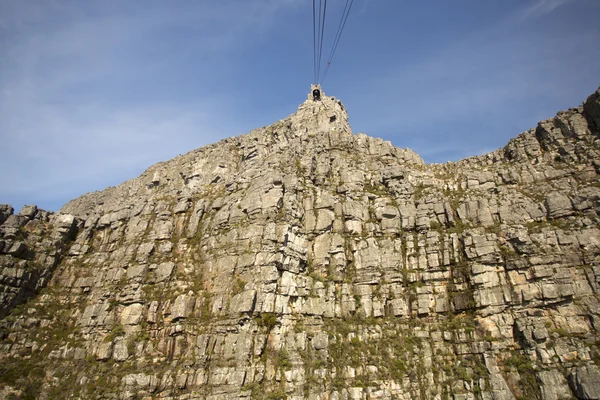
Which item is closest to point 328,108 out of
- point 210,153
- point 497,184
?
point 210,153

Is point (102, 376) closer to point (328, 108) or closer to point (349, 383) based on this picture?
point (349, 383)

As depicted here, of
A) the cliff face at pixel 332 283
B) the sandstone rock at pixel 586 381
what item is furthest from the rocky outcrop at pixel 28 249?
the sandstone rock at pixel 586 381

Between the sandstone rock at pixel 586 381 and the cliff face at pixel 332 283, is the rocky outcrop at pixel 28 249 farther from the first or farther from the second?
the sandstone rock at pixel 586 381

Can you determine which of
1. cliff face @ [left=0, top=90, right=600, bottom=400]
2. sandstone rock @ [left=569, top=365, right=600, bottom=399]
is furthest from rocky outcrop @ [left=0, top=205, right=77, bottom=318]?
sandstone rock @ [left=569, top=365, right=600, bottom=399]

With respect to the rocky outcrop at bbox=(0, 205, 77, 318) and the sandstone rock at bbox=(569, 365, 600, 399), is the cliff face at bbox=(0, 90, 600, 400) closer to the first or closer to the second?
the sandstone rock at bbox=(569, 365, 600, 399)

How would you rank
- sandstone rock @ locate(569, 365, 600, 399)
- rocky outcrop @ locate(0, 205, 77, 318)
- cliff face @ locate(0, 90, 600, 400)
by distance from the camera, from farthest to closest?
rocky outcrop @ locate(0, 205, 77, 318)
cliff face @ locate(0, 90, 600, 400)
sandstone rock @ locate(569, 365, 600, 399)

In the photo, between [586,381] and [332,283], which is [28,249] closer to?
[332,283]

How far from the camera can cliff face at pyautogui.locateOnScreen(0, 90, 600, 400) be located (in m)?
28.4

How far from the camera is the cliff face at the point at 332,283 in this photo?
28375 millimetres

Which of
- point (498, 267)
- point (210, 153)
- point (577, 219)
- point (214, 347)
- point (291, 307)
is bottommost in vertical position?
point (214, 347)

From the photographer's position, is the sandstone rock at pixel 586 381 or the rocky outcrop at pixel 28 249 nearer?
the sandstone rock at pixel 586 381

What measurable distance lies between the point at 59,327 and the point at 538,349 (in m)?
45.2

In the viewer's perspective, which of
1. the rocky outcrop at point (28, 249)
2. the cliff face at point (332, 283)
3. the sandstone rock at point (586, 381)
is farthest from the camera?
the rocky outcrop at point (28, 249)

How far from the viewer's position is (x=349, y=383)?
28734mm
